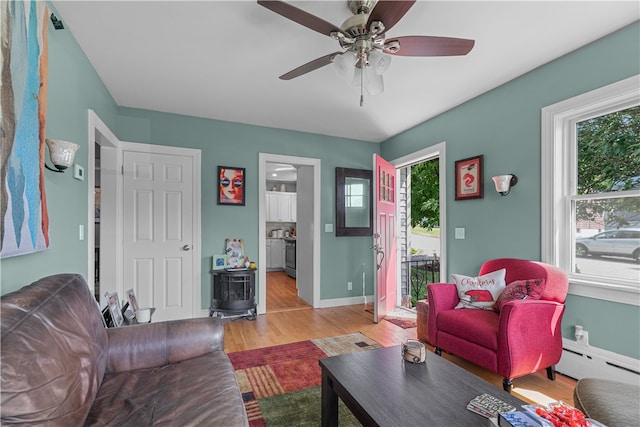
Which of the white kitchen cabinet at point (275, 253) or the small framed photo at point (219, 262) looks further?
the white kitchen cabinet at point (275, 253)

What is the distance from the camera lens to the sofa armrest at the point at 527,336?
2041 millimetres

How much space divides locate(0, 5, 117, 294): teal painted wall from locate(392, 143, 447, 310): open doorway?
3706mm

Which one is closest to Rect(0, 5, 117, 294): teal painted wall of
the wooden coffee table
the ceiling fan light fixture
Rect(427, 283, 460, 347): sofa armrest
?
the wooden coffee table

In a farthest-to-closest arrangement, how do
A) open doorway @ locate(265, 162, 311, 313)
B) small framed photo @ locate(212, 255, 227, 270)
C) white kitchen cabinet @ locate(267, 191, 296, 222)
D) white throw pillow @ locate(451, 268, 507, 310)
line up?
white kitchen cabinet @ locate(267, 191, 296, 222) → open doorway @ locate(265, 162, 311, 313) → small framed photo @ locate(212, 255, 227, 270) → white throw pillow @ locate(451, 268, 507, 310)

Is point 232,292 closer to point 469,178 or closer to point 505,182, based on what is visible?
point 469,178

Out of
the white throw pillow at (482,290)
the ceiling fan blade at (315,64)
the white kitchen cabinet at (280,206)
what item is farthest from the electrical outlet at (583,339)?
the white kitchen cabinet at (280,206)

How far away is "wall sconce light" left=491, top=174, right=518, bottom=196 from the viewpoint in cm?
283

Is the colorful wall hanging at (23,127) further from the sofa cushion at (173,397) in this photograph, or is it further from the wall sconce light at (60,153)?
the sofa cushion at (173,397)

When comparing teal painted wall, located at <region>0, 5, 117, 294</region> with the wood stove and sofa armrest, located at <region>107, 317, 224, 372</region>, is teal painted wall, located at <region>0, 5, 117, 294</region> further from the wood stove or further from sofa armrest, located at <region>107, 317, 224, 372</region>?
the wood stove

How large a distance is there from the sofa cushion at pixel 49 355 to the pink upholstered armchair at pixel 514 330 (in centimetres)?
232

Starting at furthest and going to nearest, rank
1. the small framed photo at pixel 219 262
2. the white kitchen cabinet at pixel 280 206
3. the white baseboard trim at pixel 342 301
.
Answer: the white kitchen cabinet at pixel 280 206 < the white baseboard trim at pixel 342 301 < the small framed photo at pixel 219 262

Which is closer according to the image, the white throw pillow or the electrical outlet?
the electrical outlet

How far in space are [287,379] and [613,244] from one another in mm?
2689

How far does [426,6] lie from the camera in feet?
6.20
